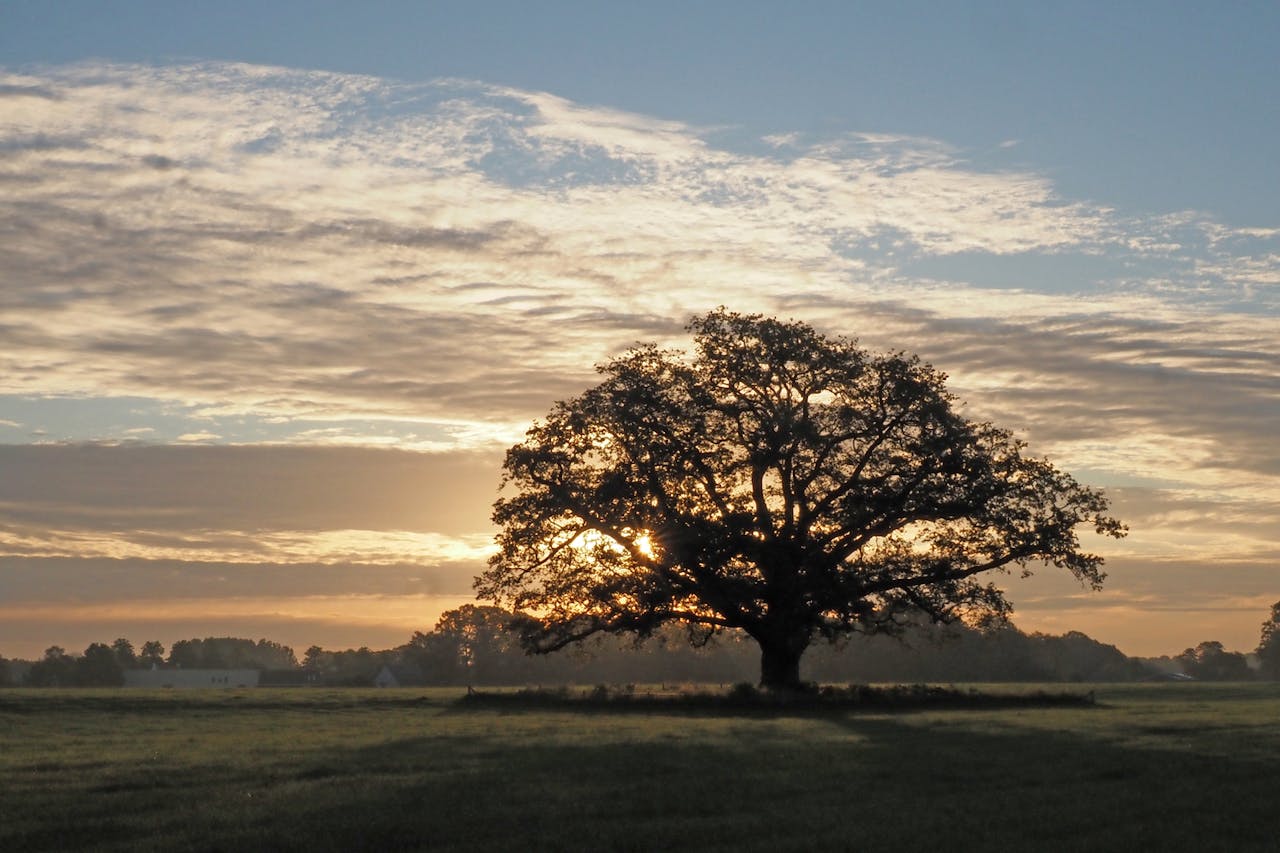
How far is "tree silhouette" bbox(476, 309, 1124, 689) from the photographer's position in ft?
165

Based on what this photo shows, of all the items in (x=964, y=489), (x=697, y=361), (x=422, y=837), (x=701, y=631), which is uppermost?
(x=697, y=361)

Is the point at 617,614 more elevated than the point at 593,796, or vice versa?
the point at 617,614

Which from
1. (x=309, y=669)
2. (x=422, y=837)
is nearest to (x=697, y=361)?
(x=422, y=837)

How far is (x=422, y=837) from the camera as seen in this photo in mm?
15891

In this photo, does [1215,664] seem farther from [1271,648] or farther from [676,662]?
[676,662]

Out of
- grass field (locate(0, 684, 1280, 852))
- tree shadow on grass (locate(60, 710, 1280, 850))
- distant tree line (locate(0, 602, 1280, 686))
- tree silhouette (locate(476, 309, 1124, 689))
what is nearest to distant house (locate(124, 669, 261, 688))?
distant tree line (locate(0, 602, 1280, 686))

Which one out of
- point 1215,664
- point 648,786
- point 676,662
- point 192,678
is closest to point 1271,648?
point 1215,664

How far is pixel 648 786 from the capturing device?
20453 mm

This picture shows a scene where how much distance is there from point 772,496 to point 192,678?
109 m

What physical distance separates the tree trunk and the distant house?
302 ft

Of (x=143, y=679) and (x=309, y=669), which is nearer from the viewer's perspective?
(x=143, y=679)

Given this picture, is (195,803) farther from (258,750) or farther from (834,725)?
(834,725)

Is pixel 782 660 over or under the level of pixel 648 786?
over

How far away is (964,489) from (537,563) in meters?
15.9
